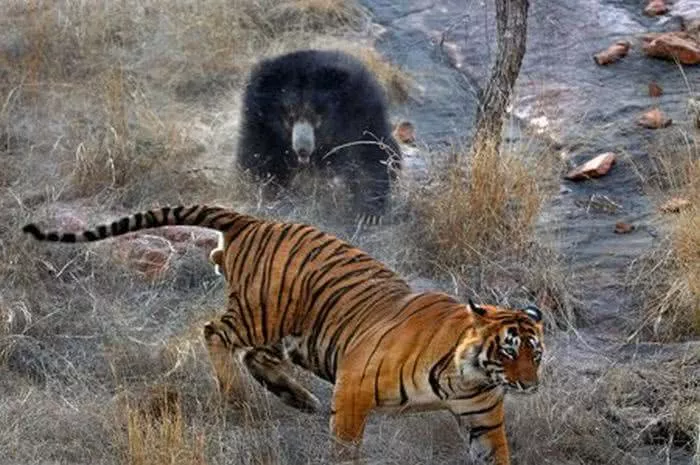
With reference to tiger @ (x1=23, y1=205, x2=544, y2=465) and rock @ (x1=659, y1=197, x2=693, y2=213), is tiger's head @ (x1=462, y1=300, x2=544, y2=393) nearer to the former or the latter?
tiger @ (x1=23, y1=205, x2=544, y2=465)

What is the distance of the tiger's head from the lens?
4.35m

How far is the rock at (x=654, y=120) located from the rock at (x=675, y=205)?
1570 millimetres

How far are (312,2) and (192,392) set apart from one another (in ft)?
17.0

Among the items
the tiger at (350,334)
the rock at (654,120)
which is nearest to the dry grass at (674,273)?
the tiger at (350,334)

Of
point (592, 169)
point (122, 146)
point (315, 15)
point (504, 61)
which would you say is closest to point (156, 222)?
point (122, 146)

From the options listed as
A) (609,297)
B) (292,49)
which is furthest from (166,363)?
(292,49)

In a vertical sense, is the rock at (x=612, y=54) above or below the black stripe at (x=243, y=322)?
below

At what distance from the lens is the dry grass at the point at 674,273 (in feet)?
19.7

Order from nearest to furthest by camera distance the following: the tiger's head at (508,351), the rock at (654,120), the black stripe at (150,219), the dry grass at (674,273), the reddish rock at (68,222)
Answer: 1. the tiger's head at (508,351)
2. the black stripe at (150,219)
3. the dry grass at (674,273)
4. the reddish rock at (68,222)
5. the rock at (654,120)

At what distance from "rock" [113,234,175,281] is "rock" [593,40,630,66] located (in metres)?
3.82

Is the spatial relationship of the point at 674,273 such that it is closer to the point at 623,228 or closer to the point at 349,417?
the point at 623,228

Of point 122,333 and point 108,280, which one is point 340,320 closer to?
point 122,333

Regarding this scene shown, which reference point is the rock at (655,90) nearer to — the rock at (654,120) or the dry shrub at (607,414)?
the rock at (654,120)

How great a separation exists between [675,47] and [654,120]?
38.6 inches
